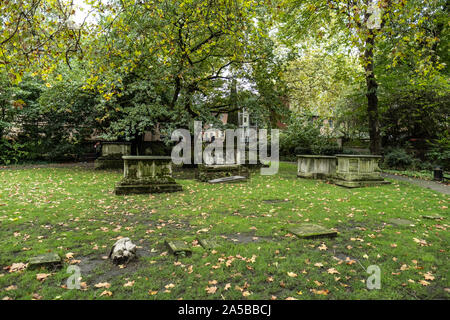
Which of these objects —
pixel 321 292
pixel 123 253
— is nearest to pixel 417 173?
pixel 321 292

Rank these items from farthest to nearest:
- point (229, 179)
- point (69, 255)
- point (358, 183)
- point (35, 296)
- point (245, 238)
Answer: point (229, 179), point (358, 183), point (245, 238), point (69, 255), point (35, 296)

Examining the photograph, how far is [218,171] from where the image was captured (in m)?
12.9

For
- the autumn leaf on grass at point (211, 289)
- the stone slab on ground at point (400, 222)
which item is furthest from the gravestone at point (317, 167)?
the autumn leaf on grass at point (211, 289)

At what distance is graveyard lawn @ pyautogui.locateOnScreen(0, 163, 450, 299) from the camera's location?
3.24 m

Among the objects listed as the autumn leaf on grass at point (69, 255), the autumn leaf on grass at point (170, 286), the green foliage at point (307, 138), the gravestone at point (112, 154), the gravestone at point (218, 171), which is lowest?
the autumn leaf on grass at point (170, 286)

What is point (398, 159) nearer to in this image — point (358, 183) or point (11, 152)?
point (358, 183)

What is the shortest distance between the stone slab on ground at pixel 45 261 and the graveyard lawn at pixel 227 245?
10 cm

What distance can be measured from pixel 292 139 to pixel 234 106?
348 inches

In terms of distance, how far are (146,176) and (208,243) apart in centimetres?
570

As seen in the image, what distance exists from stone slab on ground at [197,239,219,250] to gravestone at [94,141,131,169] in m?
13.0

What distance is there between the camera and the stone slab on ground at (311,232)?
4.99 metres

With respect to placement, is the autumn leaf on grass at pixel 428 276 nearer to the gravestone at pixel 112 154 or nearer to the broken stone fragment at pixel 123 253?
the broken stone fragment at pixel 123 253
